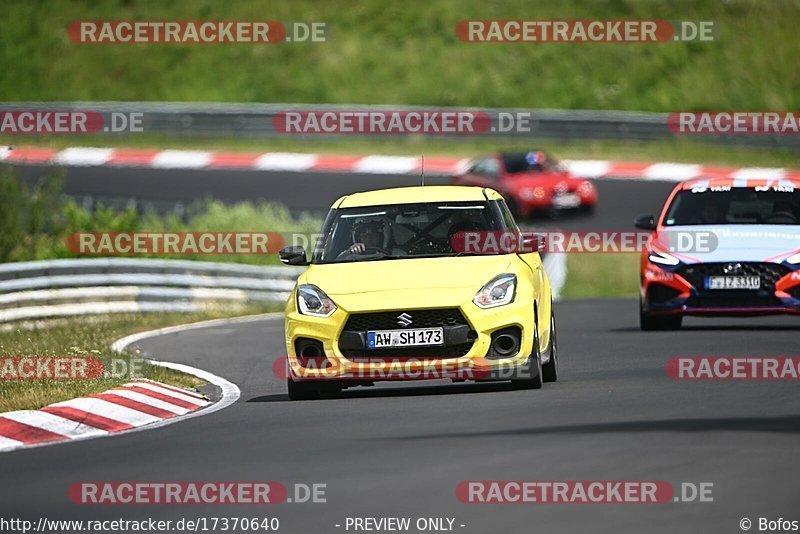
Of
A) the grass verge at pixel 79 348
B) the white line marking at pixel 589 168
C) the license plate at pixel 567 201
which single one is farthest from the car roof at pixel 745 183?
the white line marking at pixel 589 168

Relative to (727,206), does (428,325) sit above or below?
below

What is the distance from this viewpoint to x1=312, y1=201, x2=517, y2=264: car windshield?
43.3ft

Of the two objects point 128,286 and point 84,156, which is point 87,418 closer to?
point 128,286

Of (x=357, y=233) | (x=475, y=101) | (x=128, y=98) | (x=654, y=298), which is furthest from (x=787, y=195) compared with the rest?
(x=128, y=98)

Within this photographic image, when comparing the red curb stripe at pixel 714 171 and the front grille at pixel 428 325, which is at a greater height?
the red curb stripe at pixel 714 171

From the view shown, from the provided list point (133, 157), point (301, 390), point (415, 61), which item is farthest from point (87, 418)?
point (415, 61)

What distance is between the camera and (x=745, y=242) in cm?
1730

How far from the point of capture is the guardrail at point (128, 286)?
22594 mm

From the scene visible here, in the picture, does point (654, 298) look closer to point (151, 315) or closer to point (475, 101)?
point (151, 315)

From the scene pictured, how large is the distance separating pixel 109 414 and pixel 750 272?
717cm

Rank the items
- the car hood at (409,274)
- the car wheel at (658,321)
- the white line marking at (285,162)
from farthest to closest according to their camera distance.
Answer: the white line marking at (285,162), the car wheel at (658,321), the car hood at (409,274)

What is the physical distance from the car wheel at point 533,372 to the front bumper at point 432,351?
0.27 feet

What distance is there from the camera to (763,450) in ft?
30.5

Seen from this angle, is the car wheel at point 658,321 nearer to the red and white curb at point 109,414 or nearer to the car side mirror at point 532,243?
the car side mirror at point 532,243
